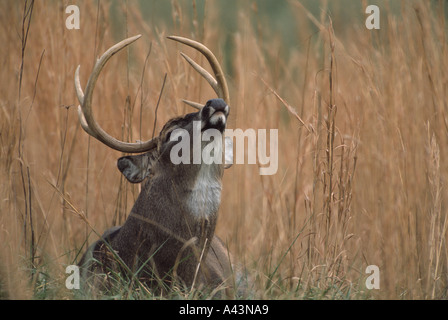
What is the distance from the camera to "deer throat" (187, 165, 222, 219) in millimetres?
3816

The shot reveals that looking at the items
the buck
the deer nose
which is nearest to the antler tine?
the buck

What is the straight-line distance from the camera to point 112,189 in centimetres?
536

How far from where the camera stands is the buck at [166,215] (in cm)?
379

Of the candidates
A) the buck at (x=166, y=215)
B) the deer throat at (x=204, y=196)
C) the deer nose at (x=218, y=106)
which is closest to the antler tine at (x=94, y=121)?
the buck at (x=166, y=215)

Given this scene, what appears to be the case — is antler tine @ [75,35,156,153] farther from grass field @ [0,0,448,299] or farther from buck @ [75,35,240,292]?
grass field @ [0,0,448,299]

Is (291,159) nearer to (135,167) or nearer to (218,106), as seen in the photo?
(135,167)

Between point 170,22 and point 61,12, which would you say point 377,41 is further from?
point 170,22

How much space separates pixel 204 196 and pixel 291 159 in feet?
7.70

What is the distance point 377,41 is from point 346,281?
1545 mm

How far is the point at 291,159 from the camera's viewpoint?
19.9ft

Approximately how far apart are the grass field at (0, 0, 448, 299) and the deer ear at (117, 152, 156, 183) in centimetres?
36

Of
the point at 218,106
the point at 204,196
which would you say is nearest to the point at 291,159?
the point at 204,196
